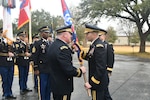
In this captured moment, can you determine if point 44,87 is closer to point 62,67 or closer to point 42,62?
point 42,62

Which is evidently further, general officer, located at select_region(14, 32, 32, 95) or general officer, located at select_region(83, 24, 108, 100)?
general officer, located at select_region(14, 32, 32, 95)

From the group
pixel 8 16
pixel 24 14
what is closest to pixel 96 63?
pixel 8 16

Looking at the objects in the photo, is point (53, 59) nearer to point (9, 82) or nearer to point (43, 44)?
point (43, 44)

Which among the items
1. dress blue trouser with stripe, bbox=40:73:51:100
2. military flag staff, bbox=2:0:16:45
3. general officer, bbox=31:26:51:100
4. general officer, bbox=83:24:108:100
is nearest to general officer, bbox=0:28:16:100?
military flag staff, bbox=2:0:16:45

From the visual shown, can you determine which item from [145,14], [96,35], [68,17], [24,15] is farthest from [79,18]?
[96,35]

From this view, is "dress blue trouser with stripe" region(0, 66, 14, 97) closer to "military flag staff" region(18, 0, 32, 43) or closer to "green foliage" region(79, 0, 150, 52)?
"military flag staff" region(18, 0, 32, 43)

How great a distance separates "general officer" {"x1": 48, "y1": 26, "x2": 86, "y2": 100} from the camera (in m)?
4.17

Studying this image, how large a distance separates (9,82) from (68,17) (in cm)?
242

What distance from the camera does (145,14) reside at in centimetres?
3039

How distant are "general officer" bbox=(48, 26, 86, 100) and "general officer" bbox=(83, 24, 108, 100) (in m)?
0.25

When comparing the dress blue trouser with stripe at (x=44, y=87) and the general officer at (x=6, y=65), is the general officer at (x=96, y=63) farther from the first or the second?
the general officer at (x=6, y=65)

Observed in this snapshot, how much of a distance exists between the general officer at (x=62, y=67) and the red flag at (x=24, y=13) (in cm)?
682

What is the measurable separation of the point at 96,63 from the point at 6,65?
11.6ft

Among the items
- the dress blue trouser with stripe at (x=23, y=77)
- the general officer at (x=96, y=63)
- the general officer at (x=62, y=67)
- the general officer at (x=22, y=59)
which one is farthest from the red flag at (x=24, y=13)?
the general officer at (x=62, y=67)
